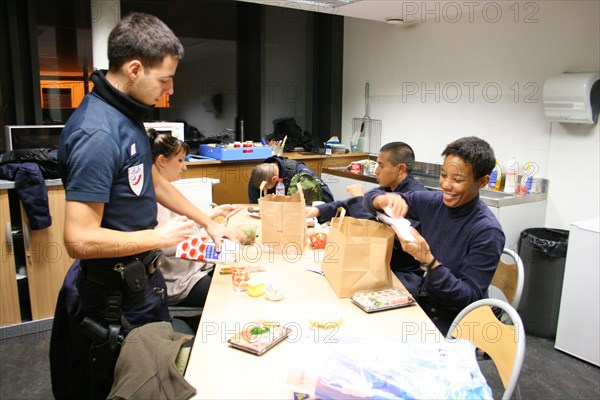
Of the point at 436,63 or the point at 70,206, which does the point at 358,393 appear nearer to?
the point at 70,206

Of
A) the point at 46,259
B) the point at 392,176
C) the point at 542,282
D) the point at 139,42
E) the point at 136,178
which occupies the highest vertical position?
the point at 139,42

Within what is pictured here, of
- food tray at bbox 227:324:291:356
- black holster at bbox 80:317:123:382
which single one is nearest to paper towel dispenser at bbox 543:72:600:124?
food tray at bbox 227:324:291:356

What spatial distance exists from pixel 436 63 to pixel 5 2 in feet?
11.9

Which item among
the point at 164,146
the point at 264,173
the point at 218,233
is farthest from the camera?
the point at 264,173

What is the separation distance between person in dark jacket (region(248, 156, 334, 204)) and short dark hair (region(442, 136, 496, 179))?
1.49 meters

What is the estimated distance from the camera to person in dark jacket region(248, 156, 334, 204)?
335 cm

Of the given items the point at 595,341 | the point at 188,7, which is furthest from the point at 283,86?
the point at 595,341

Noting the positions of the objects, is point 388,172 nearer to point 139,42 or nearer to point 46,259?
point 139,42

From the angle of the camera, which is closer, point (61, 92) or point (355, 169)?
point (61, 92)

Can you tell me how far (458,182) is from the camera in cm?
205

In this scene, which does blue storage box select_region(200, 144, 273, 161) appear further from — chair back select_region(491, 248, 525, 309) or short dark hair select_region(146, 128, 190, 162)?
chair back select_region(491, 248, 525, 309)

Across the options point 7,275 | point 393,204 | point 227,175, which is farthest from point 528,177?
point 7,275

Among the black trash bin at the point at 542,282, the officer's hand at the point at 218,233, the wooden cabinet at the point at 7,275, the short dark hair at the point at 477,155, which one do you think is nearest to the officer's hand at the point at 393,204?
the short dark hair at the point at 477,155

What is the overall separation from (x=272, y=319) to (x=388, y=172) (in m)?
1.47
